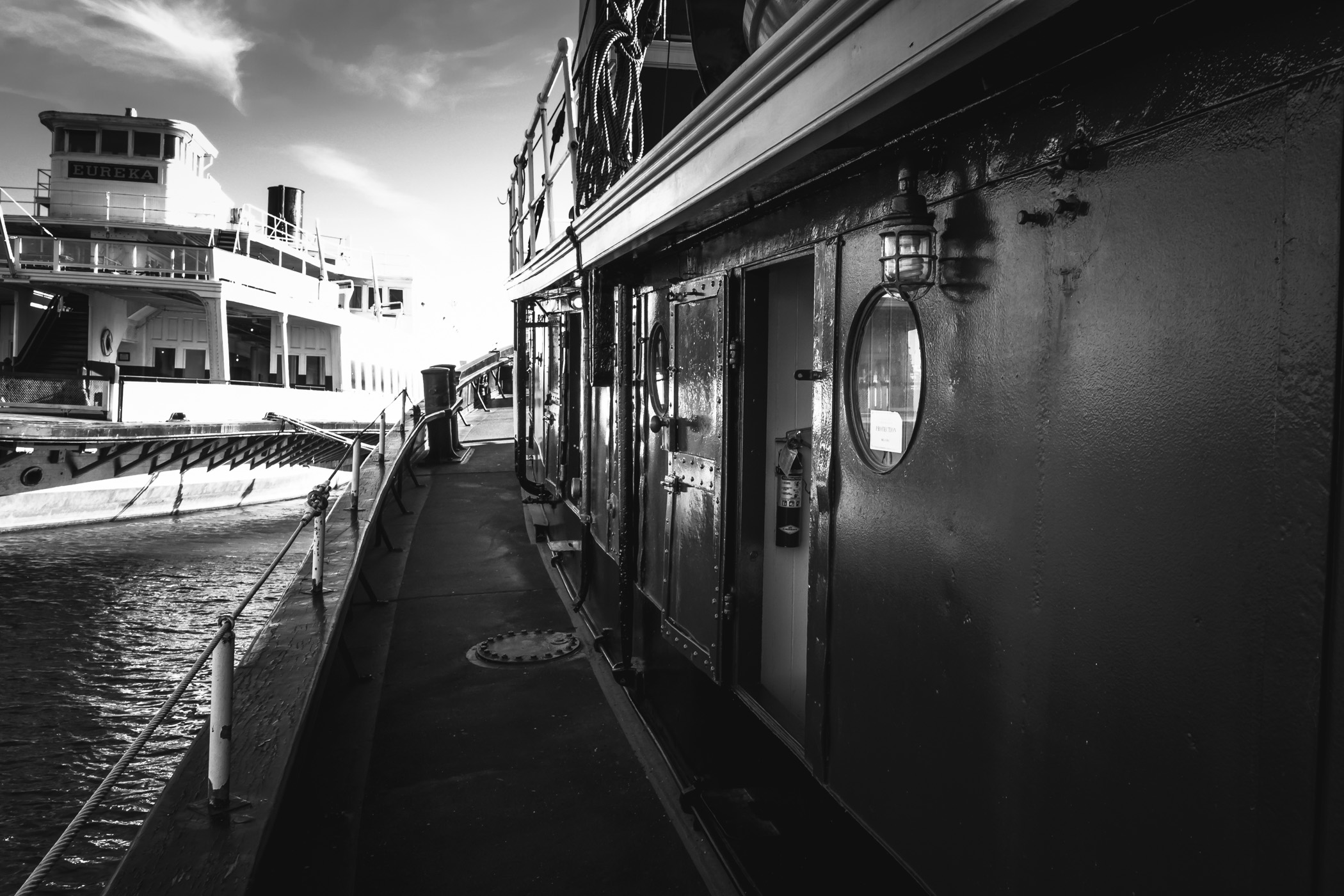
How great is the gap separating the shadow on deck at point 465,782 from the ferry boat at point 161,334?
12.7 metres

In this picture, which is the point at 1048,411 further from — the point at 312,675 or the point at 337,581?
the point at 337,581

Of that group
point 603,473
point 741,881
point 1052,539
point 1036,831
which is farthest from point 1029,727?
point 603,473

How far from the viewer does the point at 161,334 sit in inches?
1191

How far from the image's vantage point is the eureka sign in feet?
106

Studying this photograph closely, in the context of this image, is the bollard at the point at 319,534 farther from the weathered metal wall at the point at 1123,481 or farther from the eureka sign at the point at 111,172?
the eureka sign at the point at 111,172

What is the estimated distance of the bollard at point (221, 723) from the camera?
10.4ft

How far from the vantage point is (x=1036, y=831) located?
2.02 m

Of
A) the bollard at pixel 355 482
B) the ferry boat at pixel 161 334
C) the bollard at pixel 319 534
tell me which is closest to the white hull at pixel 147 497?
the ferry boat at pixel 161 334

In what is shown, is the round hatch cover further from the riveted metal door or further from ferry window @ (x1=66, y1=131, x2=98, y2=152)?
ferry window @ (x1=66, y1=131, x2=98, y2=152)

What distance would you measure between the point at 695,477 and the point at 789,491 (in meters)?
0.79

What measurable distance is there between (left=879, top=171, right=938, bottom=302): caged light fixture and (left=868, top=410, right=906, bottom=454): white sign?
0.48 m

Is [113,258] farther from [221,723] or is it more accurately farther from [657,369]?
[221,723]

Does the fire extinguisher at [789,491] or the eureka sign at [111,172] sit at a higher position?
the eureka sign at [111,172]

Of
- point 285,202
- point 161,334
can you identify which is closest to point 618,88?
point 161,334
